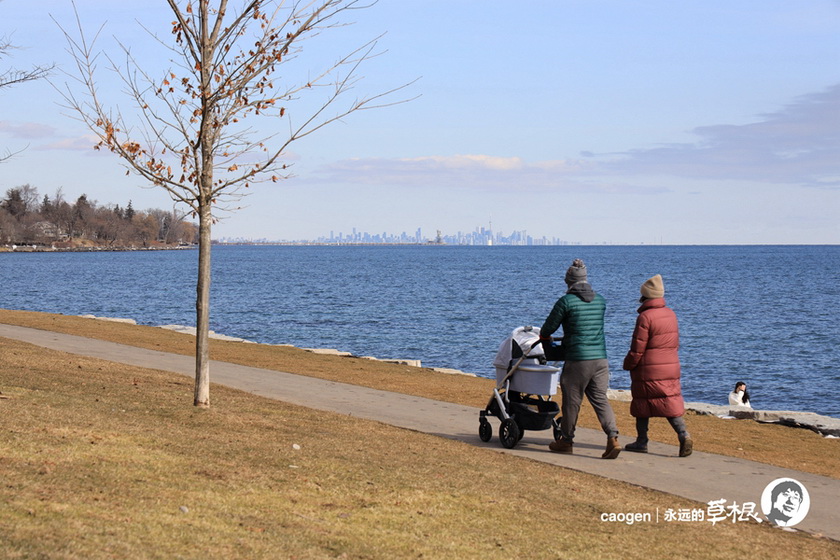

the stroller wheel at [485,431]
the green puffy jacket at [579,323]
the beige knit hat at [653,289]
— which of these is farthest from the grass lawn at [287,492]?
the beige knit hat at [653,289]

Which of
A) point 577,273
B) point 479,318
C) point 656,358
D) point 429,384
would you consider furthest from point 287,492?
point 479,318

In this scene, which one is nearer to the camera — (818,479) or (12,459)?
(12,459)

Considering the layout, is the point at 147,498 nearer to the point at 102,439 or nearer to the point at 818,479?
the point at 102,439

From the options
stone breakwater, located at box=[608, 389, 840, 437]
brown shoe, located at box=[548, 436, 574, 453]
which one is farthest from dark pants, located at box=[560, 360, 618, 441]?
stone breakwater, located at box=[608, 389, 840, 437]

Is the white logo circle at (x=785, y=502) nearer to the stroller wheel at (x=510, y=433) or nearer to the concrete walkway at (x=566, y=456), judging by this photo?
the concrete walkway at (x=566, y=456)

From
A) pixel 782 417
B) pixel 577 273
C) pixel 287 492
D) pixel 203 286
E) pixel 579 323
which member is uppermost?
pixel 577 273

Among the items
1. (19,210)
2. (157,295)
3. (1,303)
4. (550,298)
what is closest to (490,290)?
(550,298)

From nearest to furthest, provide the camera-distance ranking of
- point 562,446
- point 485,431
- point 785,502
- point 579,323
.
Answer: point 785,502, point 579,323, point 562,446, point 485,431

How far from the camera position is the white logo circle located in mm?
7711

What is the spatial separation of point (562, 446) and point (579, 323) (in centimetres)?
153

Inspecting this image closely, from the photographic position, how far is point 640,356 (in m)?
10.0

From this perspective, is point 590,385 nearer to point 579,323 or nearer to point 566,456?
point 579,323

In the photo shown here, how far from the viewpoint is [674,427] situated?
33.7ft

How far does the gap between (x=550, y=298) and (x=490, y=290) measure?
9.81 metres
